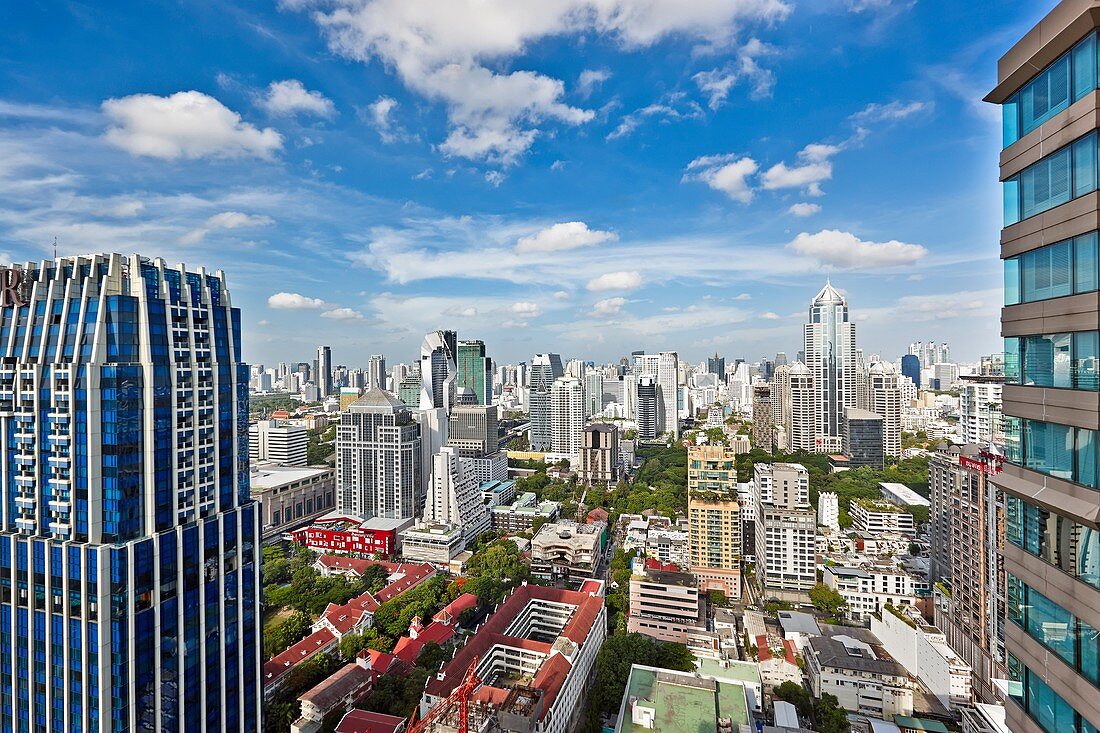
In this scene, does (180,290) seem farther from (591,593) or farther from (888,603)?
(888,603)

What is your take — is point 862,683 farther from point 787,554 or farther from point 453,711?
point 453,711

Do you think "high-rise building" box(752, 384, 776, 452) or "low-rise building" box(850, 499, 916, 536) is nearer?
"low-rise building" box(850, 499, 916, 536)

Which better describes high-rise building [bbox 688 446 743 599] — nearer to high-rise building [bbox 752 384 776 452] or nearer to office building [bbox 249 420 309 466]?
high-rise building [bbox 752 384 776 452]

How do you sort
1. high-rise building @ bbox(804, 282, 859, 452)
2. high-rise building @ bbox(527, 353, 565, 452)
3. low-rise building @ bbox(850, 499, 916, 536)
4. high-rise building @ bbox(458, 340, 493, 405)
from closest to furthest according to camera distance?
low-rise building @ bbox(850, 499, 916, 536), high-rise building @ bbox(804, 282, 859, 452), high-rise building @ bbox(527, 353, 565, 452), high-rise building @ bbox(458, 340, 493, 405)

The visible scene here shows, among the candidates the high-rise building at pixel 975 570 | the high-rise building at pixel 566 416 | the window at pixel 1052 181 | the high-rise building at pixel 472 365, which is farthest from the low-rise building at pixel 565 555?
the high-rise building at pixel 472 365

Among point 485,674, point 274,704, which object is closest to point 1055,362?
point 485,674

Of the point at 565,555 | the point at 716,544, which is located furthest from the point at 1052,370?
the point at 565,555

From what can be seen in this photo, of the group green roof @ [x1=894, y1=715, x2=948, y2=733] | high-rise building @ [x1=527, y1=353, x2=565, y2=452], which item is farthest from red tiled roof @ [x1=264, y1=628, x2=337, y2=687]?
high-rise building @ [x1=527, y1=353, x2=565, y2=452]

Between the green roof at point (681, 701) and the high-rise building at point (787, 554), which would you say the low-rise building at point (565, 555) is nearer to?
the high-rise building at point (787, 554)
